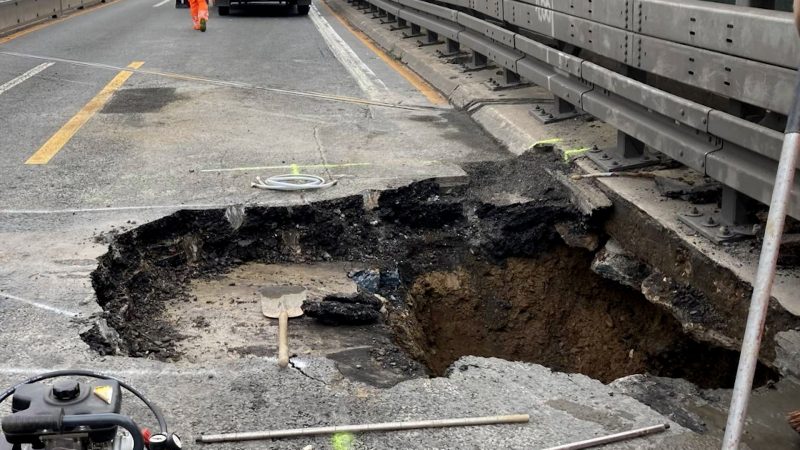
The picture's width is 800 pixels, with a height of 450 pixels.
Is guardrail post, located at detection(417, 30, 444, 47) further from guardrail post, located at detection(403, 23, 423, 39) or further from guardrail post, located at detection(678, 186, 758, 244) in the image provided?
guardrail post, located at detection(678, 186, 758, 244)

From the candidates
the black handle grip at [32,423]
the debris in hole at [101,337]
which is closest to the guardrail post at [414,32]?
the debris in hole at [101,337]

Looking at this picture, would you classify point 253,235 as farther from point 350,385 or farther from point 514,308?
point 350,385

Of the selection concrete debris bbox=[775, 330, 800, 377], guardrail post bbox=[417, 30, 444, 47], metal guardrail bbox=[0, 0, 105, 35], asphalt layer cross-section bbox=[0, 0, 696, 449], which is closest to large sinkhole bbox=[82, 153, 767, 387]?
asphalt layer cross-section bbox=[0, 0, 696, 449]

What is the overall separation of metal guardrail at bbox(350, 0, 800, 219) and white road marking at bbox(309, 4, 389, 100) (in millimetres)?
3324

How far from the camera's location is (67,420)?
2639 millimetres

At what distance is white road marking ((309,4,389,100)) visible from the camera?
11500 millimetres

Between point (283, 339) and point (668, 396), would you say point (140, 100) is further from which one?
point (668, 396)

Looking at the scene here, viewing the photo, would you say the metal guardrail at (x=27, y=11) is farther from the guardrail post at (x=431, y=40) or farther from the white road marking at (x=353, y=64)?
the guardrail post at (x=431, y=40)

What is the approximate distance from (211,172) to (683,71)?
151 inches

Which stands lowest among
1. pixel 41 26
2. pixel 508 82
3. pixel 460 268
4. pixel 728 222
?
pixel 460 268

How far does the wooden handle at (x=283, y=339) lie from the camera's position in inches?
159

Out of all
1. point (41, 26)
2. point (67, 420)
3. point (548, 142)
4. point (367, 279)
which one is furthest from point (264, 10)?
point (67, 420)

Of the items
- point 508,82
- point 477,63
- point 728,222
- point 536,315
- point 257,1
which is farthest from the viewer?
point 257,1

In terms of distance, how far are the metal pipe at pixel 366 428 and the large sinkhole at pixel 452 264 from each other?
178cm
